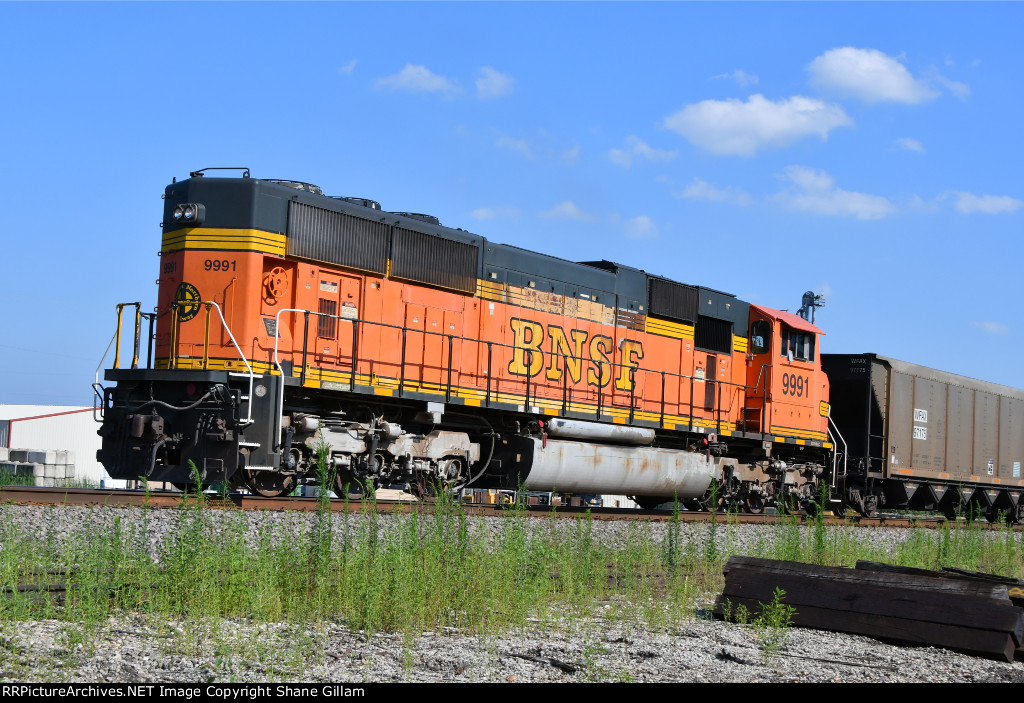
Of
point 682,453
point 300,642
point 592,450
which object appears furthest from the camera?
point 682,453

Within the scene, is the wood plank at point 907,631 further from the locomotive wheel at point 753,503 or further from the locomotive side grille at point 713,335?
the locomotive wheel at point 753,503

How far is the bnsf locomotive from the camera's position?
A: 11.6 m

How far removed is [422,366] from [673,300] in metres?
5.54

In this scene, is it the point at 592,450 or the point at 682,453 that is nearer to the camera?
the point at 592,450

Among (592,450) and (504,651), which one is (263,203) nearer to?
(592,450)

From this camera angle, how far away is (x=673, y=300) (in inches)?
678

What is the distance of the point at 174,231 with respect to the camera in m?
12.6

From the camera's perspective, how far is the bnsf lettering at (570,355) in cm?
1484

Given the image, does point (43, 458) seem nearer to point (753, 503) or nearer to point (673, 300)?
point (673, 300)

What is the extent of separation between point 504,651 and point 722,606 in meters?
2.44

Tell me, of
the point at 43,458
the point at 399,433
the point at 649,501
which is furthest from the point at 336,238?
the point at 43,458

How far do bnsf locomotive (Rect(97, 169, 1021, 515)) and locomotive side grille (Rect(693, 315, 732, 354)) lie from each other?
36mm

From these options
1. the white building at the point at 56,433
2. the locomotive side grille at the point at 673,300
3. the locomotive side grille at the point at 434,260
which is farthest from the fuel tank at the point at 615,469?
the white building at the point at 56,433

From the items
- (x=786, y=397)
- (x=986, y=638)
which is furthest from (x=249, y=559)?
(x=786, y=397)
